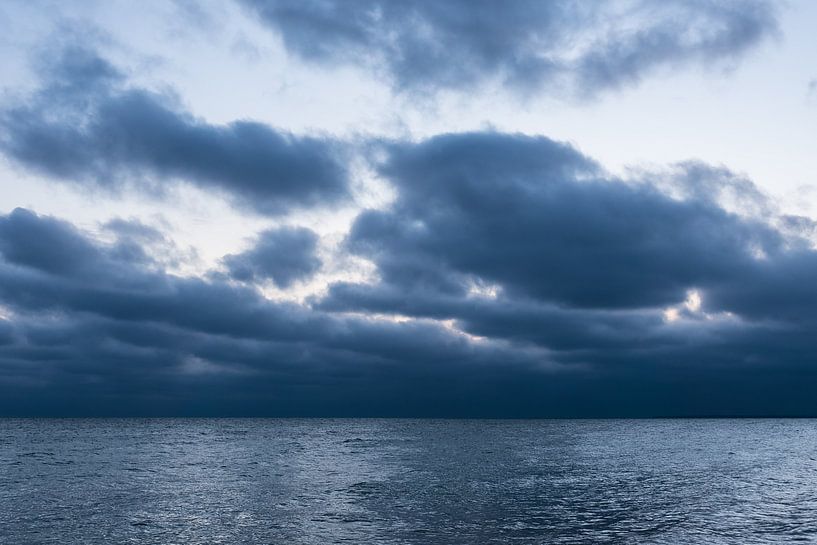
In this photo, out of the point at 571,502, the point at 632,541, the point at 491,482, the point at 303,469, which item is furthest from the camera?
the point at 303,469

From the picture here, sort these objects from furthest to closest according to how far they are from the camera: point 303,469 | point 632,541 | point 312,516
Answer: point 303,469 < point 312,516 < point 632,541

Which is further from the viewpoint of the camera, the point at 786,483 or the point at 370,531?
the point at 786,483

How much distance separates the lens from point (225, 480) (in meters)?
66.1

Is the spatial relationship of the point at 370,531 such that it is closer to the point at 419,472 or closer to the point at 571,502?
the point at 571,502

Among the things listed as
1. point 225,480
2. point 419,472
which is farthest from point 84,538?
point 419,472

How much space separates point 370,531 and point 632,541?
1465cm

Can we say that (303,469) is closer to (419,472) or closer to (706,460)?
(419,472)

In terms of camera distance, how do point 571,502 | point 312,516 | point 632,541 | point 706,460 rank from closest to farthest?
point 632,541 < point 312,516 < point 571,502 < point 706,460

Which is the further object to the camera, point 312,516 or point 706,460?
point 706,460

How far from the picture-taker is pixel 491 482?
64.5 m

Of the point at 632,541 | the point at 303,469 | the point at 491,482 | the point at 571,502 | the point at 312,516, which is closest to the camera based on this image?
the point at 632,541

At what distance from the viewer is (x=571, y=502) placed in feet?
167

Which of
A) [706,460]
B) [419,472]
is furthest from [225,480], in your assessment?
[706,460]

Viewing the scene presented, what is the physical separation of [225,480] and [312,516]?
26.2 meters
